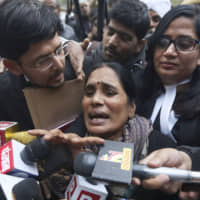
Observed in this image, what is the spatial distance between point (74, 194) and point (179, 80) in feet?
3.34

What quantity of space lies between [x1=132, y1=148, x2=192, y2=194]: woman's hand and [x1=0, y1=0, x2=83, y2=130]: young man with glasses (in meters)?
0.80

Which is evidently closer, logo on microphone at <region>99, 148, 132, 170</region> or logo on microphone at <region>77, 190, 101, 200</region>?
logo on microphone at <region>99, 148, 132, 170</region>

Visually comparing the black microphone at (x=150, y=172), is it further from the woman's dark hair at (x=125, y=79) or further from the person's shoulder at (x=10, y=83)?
the person's shoulder at (x=10, y=83)

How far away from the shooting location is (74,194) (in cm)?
88

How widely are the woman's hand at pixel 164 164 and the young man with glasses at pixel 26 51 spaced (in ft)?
2.61

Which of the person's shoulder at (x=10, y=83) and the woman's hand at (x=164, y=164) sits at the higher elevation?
the person's shoulder at (x=10, y=83)

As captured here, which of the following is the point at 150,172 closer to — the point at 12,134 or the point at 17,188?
the point at 17,188

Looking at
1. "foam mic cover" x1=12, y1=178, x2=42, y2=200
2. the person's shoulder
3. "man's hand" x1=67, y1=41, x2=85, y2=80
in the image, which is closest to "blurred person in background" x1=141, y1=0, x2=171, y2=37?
"man's hand" x1=67, y1=41, x2=85, y2=80

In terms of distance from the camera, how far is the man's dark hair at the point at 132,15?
1.83 m

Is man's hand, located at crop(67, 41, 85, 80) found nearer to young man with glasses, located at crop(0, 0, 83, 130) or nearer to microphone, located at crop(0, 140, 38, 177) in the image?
young man with glasses, located at crop(0, 0, 83, 130)

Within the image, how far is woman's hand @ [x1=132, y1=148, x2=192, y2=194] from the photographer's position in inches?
27.5

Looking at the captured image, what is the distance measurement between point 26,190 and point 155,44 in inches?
49.1

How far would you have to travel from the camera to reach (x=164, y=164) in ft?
2.76

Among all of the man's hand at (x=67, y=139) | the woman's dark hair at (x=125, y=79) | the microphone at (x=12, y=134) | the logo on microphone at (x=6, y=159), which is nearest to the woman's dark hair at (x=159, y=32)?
the woman's dark hair at (x=125, y=79)
